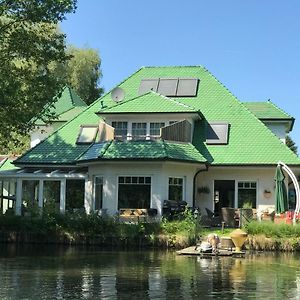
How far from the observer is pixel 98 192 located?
88.7 feet

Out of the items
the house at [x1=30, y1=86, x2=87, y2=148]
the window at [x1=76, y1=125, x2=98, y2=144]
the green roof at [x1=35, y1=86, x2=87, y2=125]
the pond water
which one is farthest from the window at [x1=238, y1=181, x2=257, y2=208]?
the green roof at [x1=35, y1=86, x2=87, y2=125]

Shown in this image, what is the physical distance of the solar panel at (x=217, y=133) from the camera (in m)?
28.8

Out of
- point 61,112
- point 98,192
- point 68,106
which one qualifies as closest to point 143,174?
point 98,192

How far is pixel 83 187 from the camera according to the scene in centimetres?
2808

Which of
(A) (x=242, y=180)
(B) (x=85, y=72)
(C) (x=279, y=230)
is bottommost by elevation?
(C) (x=279, y=230)

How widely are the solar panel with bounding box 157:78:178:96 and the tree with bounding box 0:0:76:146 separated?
7.89 metres

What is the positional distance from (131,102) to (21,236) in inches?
360

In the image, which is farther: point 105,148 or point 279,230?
point 105,148

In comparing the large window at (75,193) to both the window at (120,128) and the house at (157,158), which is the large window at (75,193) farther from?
the window at (120,128)

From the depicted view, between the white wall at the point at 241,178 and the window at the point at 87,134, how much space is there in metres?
6.01

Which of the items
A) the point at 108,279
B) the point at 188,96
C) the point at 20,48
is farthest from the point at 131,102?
the point at 108,279

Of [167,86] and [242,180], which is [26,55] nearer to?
[167,86]

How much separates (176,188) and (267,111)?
391 inches

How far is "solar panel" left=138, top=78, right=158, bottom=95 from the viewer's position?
3222 centimetres
